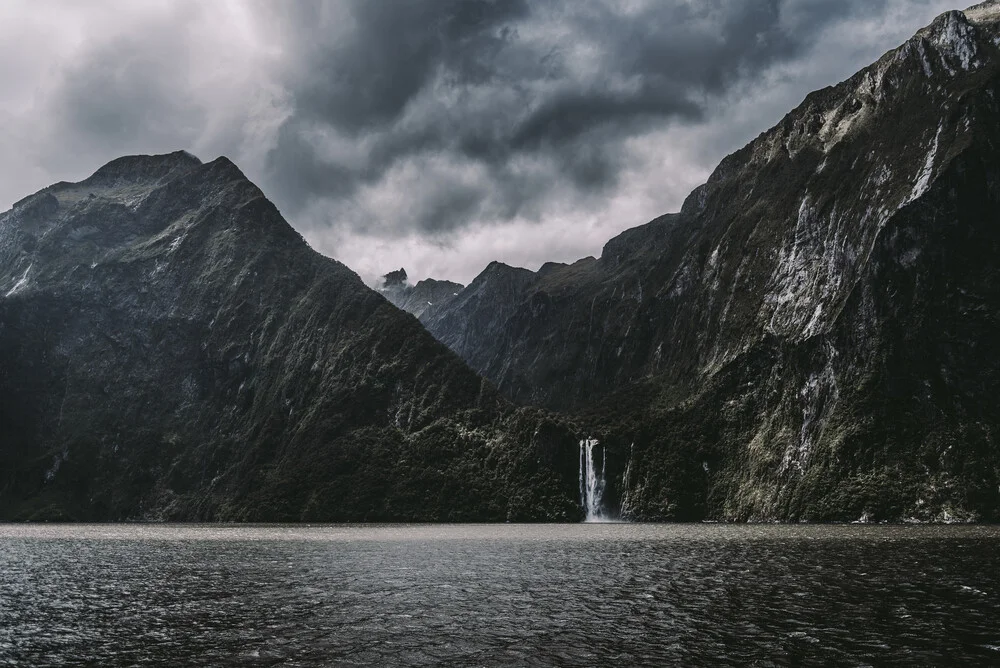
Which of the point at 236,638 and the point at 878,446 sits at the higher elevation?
the point at 878,446

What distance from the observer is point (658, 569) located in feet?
216

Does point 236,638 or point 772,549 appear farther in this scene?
point 772,549

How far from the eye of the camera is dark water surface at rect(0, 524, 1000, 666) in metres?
32.2

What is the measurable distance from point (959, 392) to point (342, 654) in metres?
207

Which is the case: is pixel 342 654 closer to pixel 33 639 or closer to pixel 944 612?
pixel 33 639

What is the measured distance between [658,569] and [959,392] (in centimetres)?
16823

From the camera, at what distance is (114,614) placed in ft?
149

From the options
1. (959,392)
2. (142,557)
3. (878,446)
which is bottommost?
(142,557)

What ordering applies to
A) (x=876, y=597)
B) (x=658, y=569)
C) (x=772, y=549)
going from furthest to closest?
(x=772, y=549) < (x=658, y=569) < (x=876, y=597)

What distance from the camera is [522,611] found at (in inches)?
1737

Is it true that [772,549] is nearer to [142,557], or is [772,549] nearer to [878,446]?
[142,557]

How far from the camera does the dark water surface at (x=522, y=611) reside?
32188 millimetres

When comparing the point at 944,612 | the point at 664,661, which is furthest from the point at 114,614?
the point at 944,612

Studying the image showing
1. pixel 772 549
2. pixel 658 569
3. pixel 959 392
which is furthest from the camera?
pixel 959 392
